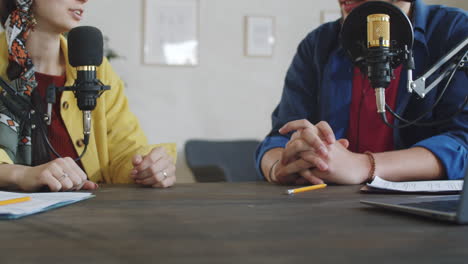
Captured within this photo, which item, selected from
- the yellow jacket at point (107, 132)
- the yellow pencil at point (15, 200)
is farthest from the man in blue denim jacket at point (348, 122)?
the yellow pencil at point (15, 200)

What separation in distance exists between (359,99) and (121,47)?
2547 mm

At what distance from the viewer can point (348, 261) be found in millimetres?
357

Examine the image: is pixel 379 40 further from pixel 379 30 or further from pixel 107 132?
pixel 107 132

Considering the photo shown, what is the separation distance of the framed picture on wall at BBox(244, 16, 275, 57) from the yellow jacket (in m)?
2.29

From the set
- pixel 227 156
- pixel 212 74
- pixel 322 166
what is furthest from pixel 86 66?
pixel 212 74

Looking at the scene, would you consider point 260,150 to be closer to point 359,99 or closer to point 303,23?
point 359,99

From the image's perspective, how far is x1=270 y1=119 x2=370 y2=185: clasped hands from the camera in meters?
1.03

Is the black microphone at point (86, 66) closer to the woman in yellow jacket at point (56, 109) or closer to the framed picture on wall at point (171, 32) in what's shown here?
the woman in yellow jacket at point (56, 109)

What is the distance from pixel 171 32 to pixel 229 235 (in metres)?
3.29

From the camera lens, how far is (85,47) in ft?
3.34

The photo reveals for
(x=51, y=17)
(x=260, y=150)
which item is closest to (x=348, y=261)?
(x=260, y=150)

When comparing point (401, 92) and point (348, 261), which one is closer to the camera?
point (348, 261)

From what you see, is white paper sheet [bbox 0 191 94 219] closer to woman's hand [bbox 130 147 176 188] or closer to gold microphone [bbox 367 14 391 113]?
woman's hand [bbox 130 147 176 188]

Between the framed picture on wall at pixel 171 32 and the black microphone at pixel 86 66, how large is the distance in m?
2.46
